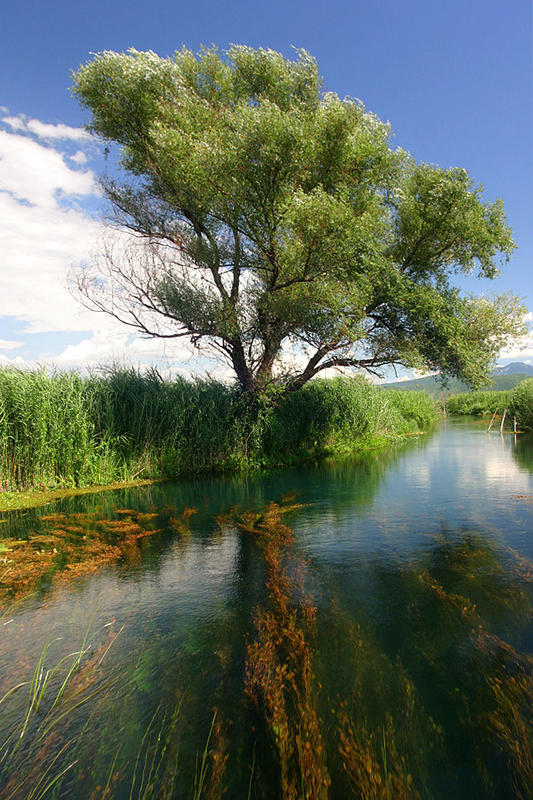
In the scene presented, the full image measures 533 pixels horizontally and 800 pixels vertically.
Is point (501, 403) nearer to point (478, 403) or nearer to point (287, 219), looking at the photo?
point (478, 403)

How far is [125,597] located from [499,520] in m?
7.20

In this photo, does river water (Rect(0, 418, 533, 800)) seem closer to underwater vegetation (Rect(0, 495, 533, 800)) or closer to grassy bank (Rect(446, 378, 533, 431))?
underwater vegetation (Rect(0, 495, 533, 800))

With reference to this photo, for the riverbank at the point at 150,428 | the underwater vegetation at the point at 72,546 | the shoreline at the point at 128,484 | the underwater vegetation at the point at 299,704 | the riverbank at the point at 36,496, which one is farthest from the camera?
the riverbank at the point at 150,428

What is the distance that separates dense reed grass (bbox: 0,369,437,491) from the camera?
11.5 meters

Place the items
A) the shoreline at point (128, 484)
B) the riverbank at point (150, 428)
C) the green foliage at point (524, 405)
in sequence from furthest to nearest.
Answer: the green foliage at point (524, 405) → the riverbank at point (150, 428) → the shoreline at point (128, 484)

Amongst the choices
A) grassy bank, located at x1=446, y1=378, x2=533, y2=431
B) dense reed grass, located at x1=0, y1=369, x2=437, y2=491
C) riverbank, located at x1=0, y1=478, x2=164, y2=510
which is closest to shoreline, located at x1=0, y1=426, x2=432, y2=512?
riverbank, located at x1=0, y1=478, x2=164, y2=510

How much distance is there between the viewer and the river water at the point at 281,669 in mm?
2857

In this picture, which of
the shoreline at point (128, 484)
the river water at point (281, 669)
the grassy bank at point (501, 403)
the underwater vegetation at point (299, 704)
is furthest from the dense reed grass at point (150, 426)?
the grassy bank at point (501, 403)

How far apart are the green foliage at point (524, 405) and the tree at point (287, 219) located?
12.4m

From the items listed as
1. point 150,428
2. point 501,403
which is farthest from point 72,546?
point 501,403

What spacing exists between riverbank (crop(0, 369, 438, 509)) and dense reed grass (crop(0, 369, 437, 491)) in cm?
3

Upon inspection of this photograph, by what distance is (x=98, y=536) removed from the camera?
8203 mm

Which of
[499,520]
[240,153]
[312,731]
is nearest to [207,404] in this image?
[240,153]

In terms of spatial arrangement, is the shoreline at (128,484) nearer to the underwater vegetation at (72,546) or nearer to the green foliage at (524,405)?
the underwater vegetation at (72,546)
